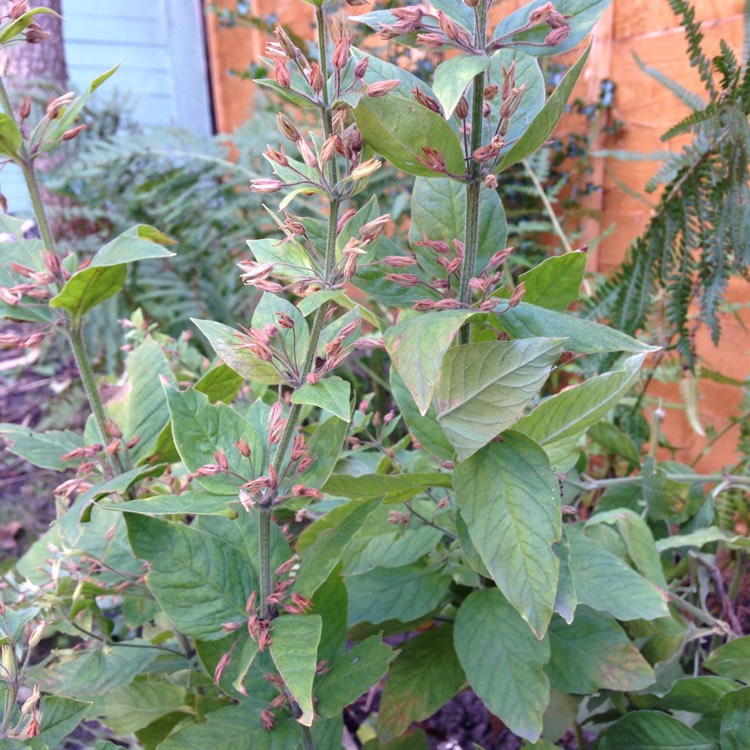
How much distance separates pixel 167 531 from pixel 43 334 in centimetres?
21

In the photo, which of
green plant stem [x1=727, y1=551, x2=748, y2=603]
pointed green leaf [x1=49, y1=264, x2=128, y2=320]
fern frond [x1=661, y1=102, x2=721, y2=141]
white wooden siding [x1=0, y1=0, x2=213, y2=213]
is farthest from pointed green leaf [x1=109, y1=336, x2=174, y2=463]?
white wooden siding [x1=0, y1=0, x2=213, y2=213]

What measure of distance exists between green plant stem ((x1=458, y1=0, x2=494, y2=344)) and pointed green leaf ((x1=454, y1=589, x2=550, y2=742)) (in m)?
0.28

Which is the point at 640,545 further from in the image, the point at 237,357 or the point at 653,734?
the point at 237,357

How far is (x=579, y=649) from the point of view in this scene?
27.0 inches

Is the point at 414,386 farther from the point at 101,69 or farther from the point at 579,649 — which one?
the point at 101,69

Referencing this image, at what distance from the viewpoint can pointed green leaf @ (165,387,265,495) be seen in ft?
1.73

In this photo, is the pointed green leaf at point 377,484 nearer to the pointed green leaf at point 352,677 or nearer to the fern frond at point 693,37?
the pointed green leaf at point 352,677

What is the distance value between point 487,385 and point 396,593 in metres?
0.31

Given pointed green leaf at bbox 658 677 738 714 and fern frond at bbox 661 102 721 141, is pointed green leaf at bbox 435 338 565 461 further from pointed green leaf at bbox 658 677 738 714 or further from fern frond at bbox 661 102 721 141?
fern frond at bbox 661 102 721 141

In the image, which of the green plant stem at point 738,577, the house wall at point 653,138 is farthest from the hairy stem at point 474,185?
the house wall at point 653,138

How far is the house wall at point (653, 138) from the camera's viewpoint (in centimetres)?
178

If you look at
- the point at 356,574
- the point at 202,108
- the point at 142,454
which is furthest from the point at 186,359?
the point at 202,108

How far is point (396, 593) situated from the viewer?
0.70 m

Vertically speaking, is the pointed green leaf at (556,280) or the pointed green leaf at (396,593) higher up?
the pointed green leaf at (556,280)
